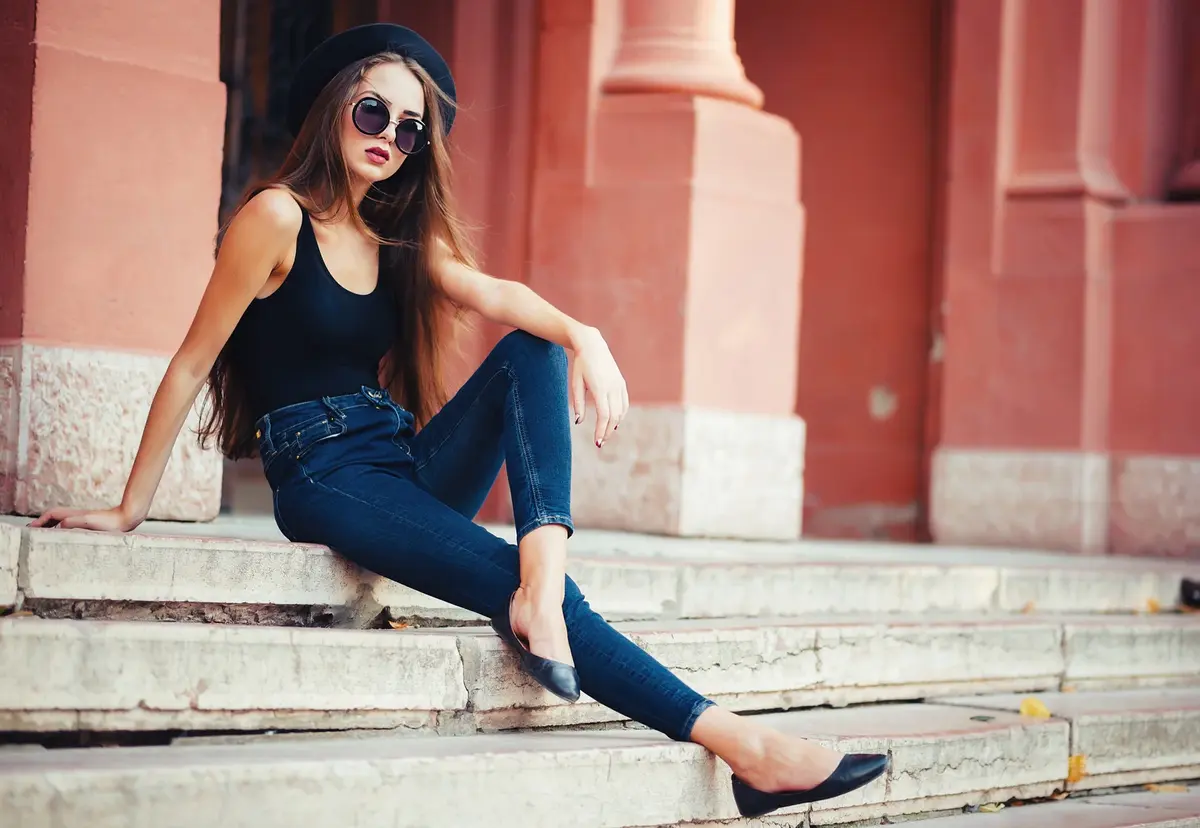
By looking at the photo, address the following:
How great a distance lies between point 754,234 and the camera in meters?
6.28

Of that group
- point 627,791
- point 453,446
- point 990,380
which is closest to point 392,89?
point 453,446

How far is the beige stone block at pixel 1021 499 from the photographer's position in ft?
24.0

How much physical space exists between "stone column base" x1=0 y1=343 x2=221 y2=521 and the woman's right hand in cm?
108

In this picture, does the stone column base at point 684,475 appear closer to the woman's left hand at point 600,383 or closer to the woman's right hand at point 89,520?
the woman's left hand at point 600,383

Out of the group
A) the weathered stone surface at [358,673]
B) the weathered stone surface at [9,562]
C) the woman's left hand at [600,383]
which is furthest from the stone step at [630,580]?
the woman's left hand at [600,383]

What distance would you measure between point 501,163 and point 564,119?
1.16ft

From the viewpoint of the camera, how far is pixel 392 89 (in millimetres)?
3531

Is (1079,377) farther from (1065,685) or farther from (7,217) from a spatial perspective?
(7,217)

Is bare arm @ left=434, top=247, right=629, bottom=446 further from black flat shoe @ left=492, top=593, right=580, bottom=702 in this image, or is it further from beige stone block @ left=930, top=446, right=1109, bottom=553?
beige stone block @ left=930, top=446, right=1109, bottom=553

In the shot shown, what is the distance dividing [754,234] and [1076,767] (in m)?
2.82

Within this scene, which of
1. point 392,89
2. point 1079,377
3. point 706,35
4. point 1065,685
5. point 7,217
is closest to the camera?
point 392,89

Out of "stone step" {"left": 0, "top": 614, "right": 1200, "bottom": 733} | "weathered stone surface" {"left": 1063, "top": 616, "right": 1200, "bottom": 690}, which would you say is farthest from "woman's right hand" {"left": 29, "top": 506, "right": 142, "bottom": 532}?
"weathered stone surface" {"left": 1063, "top": 616, "right": 1200, "bottom": 690}

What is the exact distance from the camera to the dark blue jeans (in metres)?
3.19

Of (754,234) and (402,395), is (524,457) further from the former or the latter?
(754,234)
